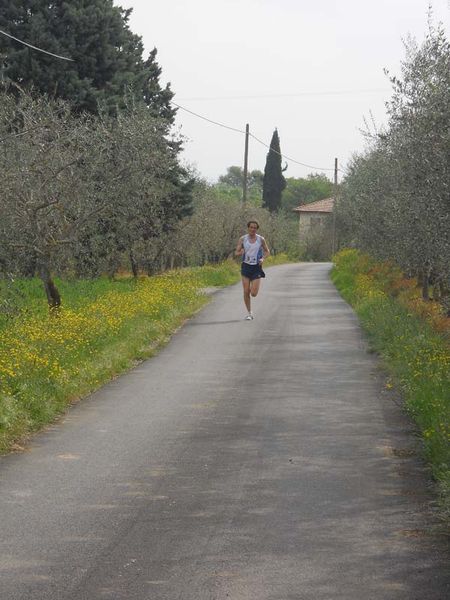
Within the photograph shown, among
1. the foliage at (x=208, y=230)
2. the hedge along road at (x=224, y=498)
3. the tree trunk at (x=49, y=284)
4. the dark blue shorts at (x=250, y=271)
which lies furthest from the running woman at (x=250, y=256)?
the foliage at (x=208, y=230)

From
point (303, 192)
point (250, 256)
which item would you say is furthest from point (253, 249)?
point (303, 192)

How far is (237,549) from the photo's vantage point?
5.41m

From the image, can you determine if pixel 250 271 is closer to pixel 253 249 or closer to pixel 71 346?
pixel 253 249

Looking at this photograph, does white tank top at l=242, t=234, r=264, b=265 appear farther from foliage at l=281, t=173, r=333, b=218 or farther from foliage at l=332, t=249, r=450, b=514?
foliage at l=281, t=173, r=333, b=218

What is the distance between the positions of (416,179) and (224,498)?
7.55 metres

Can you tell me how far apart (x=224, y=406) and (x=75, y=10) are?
21.3 meters

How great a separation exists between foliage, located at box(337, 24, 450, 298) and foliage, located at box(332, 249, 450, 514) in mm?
864

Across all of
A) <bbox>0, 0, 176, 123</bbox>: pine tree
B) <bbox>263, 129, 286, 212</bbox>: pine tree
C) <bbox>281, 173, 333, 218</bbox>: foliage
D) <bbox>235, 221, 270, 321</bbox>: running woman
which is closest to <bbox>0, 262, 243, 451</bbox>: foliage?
<bbox>235, 221, 270, 321</bbox>: running woman

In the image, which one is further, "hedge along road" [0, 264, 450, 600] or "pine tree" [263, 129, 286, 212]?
"pine tree" [263, 129, 286, 212]

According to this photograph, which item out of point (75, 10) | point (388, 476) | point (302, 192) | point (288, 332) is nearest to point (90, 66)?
point (75, 10)

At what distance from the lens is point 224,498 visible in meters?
6.52

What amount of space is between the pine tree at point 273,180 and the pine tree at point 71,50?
60678 millimetres

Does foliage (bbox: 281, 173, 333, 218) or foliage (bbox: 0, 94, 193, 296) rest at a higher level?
foliage (bbox: 281, 173, 333, 218)

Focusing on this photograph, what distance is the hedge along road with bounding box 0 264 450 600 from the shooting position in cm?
494
